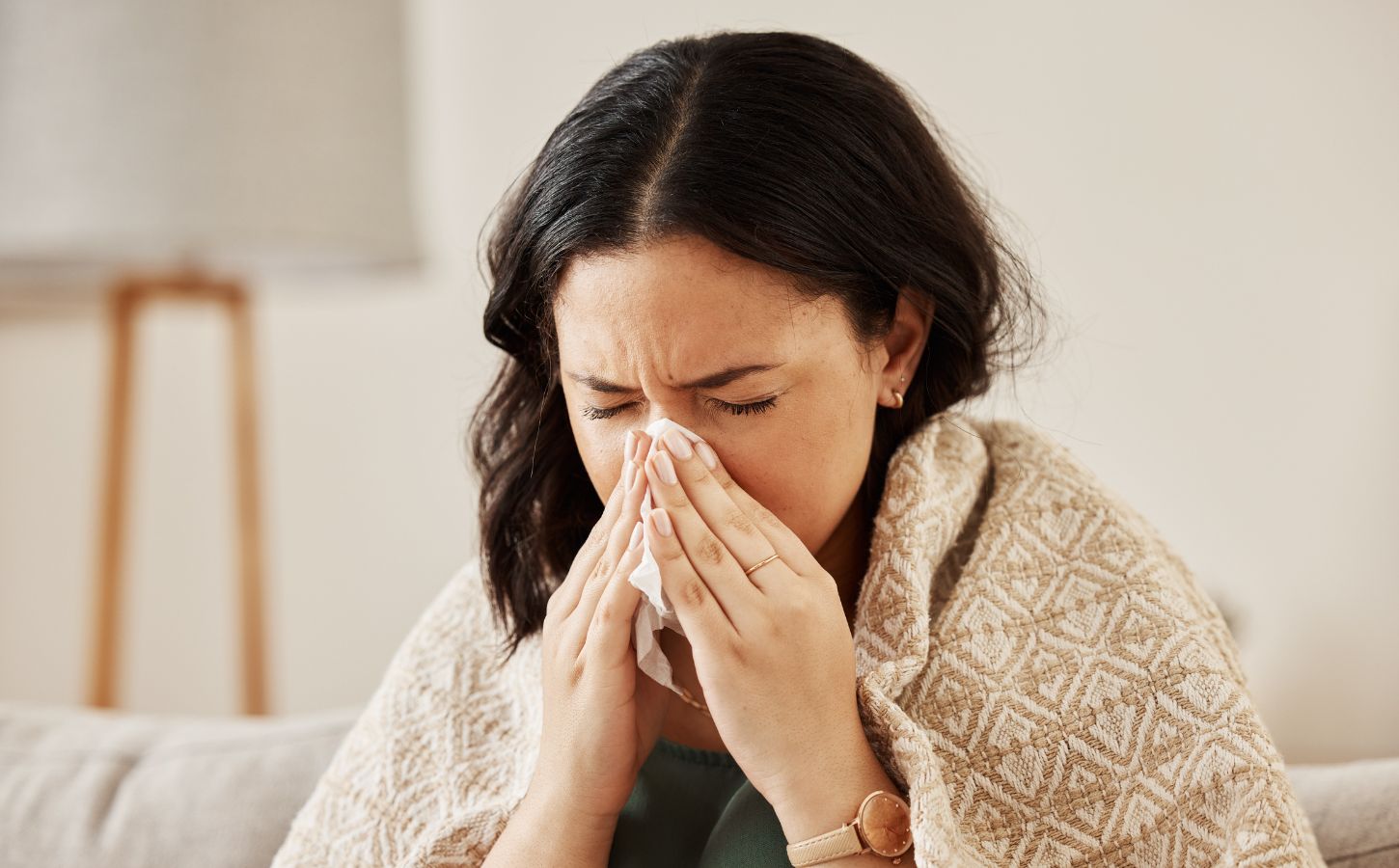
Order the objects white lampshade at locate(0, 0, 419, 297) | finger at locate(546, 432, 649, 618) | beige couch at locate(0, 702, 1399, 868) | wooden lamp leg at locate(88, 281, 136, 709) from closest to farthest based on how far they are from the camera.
Answer: finger at locate(546, 432, 649, 618)
beige couch at locate(0, 702, 1399, 868)
white lampshade at locate(0, 0, 419, 297)
wooden lamp leg at locate(88, 281, 136, 709)

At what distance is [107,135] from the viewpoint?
1.90 metres

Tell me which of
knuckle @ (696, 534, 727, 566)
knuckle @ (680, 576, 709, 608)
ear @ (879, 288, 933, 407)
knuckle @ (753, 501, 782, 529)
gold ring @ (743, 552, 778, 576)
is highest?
ear @ (879, 288, 933, 407)

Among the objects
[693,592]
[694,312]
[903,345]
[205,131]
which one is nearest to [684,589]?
[693,592]

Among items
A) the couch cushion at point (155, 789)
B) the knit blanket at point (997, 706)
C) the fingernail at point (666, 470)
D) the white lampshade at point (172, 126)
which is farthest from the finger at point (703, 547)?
the white lampshade at point (172, 126)

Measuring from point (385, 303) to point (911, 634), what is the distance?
1910 mm

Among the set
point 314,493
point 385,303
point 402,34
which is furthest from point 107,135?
point 314,493

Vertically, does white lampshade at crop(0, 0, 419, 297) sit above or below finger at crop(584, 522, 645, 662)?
above

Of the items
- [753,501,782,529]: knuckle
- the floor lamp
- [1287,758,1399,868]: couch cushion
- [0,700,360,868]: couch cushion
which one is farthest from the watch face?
the floor lamp

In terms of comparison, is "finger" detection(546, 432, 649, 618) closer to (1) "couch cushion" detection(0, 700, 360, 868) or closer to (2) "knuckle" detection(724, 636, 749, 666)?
(2) "knuckle" detection(724, 636, 749, 666)

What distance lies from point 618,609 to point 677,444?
16cm

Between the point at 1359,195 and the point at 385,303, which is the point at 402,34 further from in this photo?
the point at 1359,195

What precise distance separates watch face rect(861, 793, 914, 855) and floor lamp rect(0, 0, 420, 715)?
1.38 metres

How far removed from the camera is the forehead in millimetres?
1016

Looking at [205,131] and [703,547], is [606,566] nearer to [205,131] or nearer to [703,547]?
[703,547]
